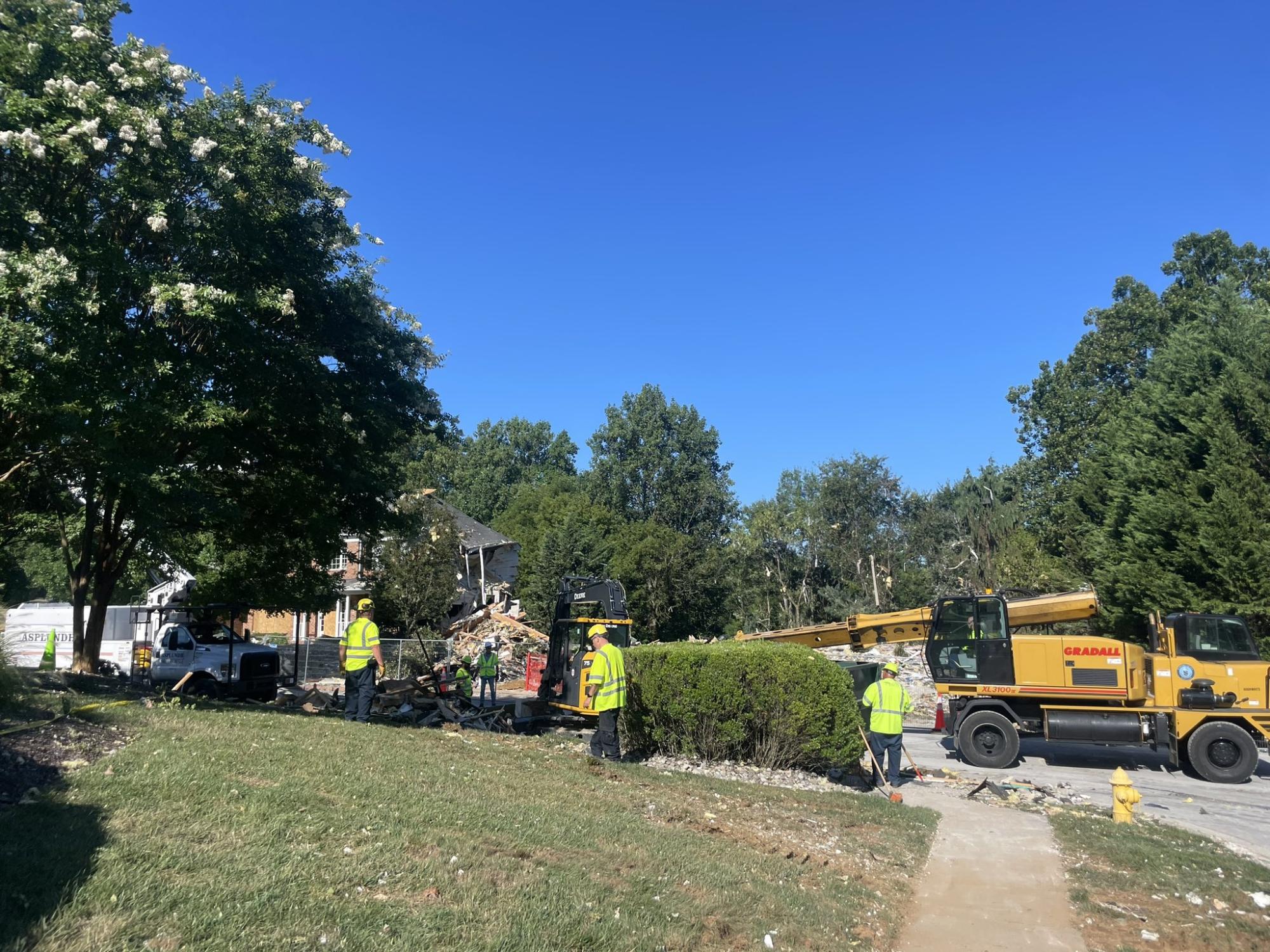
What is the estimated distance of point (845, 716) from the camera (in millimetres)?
12039

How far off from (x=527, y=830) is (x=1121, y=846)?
Result: 6.20 m

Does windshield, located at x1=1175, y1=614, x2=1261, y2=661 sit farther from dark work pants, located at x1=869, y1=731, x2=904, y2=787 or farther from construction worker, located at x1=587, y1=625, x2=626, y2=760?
construction worker, located at x1=587, y1=625, x2=626, y2=760

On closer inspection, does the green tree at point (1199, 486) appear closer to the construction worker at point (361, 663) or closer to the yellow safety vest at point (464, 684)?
the yellow safety vest at point (464, 684)

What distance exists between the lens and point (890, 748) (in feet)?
39.8

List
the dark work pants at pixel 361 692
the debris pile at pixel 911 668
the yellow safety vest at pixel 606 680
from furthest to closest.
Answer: the debris pile at pixel 911 668, the dark work pants at pixel 361 692, the yellow safety vest at pixel 606 680

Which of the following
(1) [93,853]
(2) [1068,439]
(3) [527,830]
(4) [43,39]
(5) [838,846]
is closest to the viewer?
(1) [93,853]

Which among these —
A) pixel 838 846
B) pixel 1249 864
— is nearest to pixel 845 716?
pixel 838 846

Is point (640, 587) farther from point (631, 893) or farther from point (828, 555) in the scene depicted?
point (631, 893)

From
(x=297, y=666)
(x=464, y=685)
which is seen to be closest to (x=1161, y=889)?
(x=464, y=685)

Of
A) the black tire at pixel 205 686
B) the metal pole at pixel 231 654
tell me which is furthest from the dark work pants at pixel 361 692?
the black tire at pixel 205 686

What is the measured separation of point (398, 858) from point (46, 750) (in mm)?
3147

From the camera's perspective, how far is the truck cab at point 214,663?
1916 cm

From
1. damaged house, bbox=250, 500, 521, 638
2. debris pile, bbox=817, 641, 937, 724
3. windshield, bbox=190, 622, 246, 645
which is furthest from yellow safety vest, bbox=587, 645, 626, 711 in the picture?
damaged house, bbox=250, 500, 521, 638

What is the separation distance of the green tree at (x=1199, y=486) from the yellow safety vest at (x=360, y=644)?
2012 centimetres
